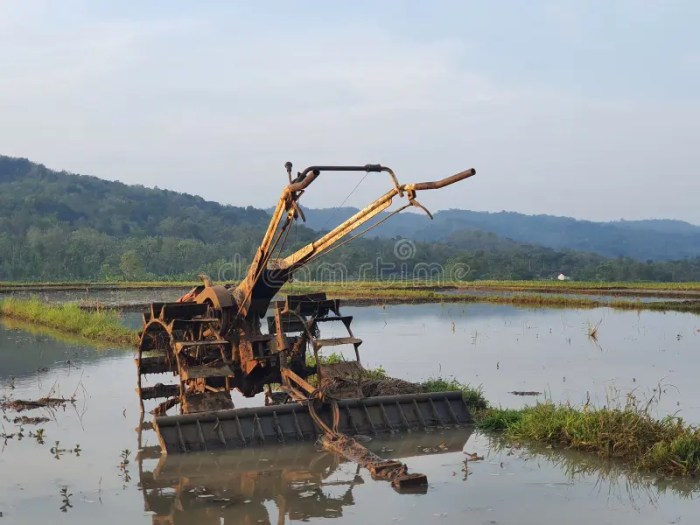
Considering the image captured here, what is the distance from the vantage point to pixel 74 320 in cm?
2342

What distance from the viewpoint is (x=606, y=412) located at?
33.1 ft

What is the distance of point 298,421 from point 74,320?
14364 mm

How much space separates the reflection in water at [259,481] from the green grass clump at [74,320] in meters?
10.7

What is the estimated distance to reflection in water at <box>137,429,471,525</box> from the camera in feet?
26.8

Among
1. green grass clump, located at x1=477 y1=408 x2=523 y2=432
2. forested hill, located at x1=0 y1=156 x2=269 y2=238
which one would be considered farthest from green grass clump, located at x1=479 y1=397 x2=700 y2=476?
forested hill, located at x1=0 y1=156 x2=269 y2=238

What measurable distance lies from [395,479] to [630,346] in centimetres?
1235

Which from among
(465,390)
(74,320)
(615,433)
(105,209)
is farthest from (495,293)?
(105,209)

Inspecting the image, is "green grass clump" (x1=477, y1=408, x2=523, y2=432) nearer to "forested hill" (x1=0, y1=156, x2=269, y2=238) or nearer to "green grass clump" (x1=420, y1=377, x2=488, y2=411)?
"green grass clump" (x1=420, y1=377, x2=488, y2=411)

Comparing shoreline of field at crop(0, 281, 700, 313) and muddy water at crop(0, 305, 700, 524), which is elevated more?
shoreline of field at crop(0, 281, 700, 313)

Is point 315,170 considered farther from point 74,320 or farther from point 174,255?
point 174,255

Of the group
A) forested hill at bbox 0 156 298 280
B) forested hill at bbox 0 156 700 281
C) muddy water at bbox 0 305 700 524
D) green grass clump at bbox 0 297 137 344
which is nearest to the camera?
muddy water at bbox 0 305 700 524

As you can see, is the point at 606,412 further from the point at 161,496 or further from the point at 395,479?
the point at 161,496

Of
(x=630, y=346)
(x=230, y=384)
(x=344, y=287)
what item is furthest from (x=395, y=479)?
(x=344, y=287)

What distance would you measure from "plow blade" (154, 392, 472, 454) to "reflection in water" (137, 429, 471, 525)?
0.60 feet
